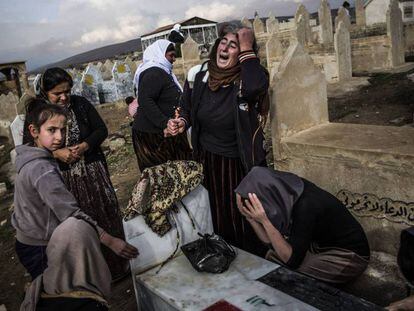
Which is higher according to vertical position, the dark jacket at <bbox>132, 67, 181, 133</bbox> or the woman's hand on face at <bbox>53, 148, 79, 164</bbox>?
the dark jacket at <bbox>132, 67, 181, 133</bbox>

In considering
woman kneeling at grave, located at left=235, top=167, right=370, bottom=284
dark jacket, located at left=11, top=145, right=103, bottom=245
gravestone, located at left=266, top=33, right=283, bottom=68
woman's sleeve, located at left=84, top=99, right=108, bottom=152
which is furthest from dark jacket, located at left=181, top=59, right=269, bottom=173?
gravestone, located at left=266, top=33, right=283, bottom=68

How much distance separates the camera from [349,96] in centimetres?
1065

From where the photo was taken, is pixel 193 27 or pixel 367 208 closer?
pixel 367 208

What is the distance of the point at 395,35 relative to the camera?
13.3 meters

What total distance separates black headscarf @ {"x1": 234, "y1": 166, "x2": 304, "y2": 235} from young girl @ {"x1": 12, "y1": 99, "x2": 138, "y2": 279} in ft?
2.83

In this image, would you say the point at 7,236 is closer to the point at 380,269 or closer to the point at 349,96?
the point at 380,269

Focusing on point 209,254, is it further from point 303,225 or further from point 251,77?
point 251,77

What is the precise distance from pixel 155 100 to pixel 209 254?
64.0 inches

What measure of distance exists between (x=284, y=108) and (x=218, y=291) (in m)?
1.77

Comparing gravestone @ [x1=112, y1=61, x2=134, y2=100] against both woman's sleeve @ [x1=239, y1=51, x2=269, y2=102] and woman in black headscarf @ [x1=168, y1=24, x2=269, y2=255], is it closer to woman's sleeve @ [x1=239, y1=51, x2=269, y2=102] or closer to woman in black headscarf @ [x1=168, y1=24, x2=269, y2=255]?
woman in black headscarf @ [x1=168, y1=24, x2=269, y2=255]

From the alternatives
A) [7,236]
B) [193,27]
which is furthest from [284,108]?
[193,27]

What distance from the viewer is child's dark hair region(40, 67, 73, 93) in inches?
119

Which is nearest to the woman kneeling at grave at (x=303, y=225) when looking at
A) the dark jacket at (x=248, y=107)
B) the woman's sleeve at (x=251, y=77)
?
the dark jacket at (x=248, y=107)

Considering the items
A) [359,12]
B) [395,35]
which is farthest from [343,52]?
[359,12]
